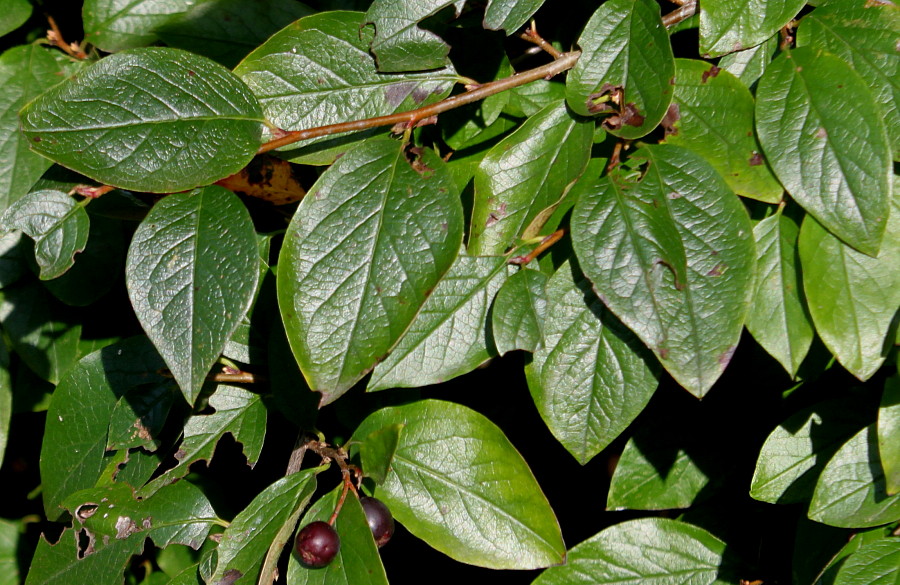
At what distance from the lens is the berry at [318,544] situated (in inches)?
37.1

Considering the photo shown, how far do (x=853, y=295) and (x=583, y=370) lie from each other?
0.31 metres

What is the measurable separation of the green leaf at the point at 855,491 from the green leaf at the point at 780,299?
0.16 metres

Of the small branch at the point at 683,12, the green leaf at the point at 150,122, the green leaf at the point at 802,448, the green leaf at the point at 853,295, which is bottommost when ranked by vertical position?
the green leaf at the point at 802,448

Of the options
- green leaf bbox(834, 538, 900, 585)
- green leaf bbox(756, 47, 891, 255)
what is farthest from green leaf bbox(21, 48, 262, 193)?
green leaf bbox(834, 538, 900, 585)

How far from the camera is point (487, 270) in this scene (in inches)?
37.4

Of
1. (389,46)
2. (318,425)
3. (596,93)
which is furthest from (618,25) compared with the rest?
(318,425)

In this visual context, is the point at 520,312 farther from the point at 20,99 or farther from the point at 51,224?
the point at 20,99

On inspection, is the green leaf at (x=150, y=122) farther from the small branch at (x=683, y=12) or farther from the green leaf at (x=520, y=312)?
the small branch at (x=683, y=12)

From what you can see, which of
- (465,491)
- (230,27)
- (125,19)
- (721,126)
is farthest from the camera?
(125,19)

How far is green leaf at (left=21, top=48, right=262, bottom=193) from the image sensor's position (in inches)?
32.7

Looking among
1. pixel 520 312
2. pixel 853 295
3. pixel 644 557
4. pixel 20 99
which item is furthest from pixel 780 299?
pixel 20 99

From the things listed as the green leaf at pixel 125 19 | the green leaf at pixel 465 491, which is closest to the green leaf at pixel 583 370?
the green leaf at pixel 465 491

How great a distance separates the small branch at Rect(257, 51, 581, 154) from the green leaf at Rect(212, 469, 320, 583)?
1.44 ft

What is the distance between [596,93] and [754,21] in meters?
0.19
